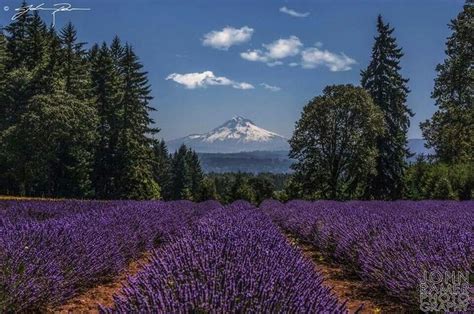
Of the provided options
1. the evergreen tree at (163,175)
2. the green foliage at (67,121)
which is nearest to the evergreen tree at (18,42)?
the green foliage at (67,121)

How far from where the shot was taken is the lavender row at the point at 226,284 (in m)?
2.29

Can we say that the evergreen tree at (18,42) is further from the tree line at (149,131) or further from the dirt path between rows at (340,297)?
the dirt path between rows at (340,297)

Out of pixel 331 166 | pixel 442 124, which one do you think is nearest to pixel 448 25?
pixel 442 124

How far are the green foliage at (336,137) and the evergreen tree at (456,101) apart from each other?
566cm

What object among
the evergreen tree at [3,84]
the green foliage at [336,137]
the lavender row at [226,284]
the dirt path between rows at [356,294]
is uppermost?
the evergreen tree at [3,84]

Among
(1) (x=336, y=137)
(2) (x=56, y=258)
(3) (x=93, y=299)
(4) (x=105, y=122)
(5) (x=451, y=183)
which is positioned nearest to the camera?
(2) (x=56, y=258)

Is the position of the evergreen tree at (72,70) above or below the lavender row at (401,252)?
above

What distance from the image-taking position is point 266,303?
2.35m

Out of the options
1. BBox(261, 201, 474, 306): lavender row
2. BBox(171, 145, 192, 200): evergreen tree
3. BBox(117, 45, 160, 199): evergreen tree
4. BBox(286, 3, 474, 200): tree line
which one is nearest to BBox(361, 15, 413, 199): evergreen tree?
BBox(286, 3, 474, 200): tree line

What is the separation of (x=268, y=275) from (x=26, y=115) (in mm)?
32705

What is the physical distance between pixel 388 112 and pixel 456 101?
5170 mm

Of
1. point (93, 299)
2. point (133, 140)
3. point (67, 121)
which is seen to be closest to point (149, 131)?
point (133, 140)

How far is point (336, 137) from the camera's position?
3014 cm

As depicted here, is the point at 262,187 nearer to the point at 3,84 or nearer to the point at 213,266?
the point at 3,84
